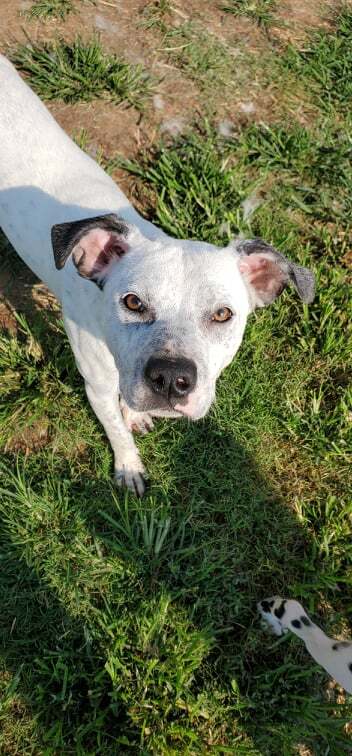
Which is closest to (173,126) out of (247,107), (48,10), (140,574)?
(247,107)

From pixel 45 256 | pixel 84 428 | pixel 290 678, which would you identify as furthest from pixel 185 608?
pixel 45 256

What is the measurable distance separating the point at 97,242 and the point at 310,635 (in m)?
2.63

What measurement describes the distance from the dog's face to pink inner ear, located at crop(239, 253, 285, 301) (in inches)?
1.4


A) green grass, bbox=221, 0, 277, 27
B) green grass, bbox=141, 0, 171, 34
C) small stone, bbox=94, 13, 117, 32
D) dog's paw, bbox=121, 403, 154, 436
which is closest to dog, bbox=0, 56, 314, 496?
dog's paw, bbox=121, 403, 154, 436

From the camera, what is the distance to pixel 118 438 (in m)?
3.90

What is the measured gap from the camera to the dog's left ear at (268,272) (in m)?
3.04

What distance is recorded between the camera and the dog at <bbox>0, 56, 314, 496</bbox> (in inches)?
105

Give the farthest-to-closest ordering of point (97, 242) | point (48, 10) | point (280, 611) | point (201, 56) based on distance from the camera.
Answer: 1. point (201, 56)
2. point (48, 10)
3. point (280, 611)
4. point (97, 242)

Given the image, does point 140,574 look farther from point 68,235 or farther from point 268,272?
point 68,235

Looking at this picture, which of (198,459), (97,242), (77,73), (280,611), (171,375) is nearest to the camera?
(171,375)

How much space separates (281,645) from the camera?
366 cm

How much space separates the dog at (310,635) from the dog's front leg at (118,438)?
1139 mm

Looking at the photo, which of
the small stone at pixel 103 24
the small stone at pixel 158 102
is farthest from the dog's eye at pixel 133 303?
the small stone at pixel 103 24

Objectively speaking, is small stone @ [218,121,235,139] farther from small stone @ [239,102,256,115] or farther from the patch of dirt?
the patch of dirt
